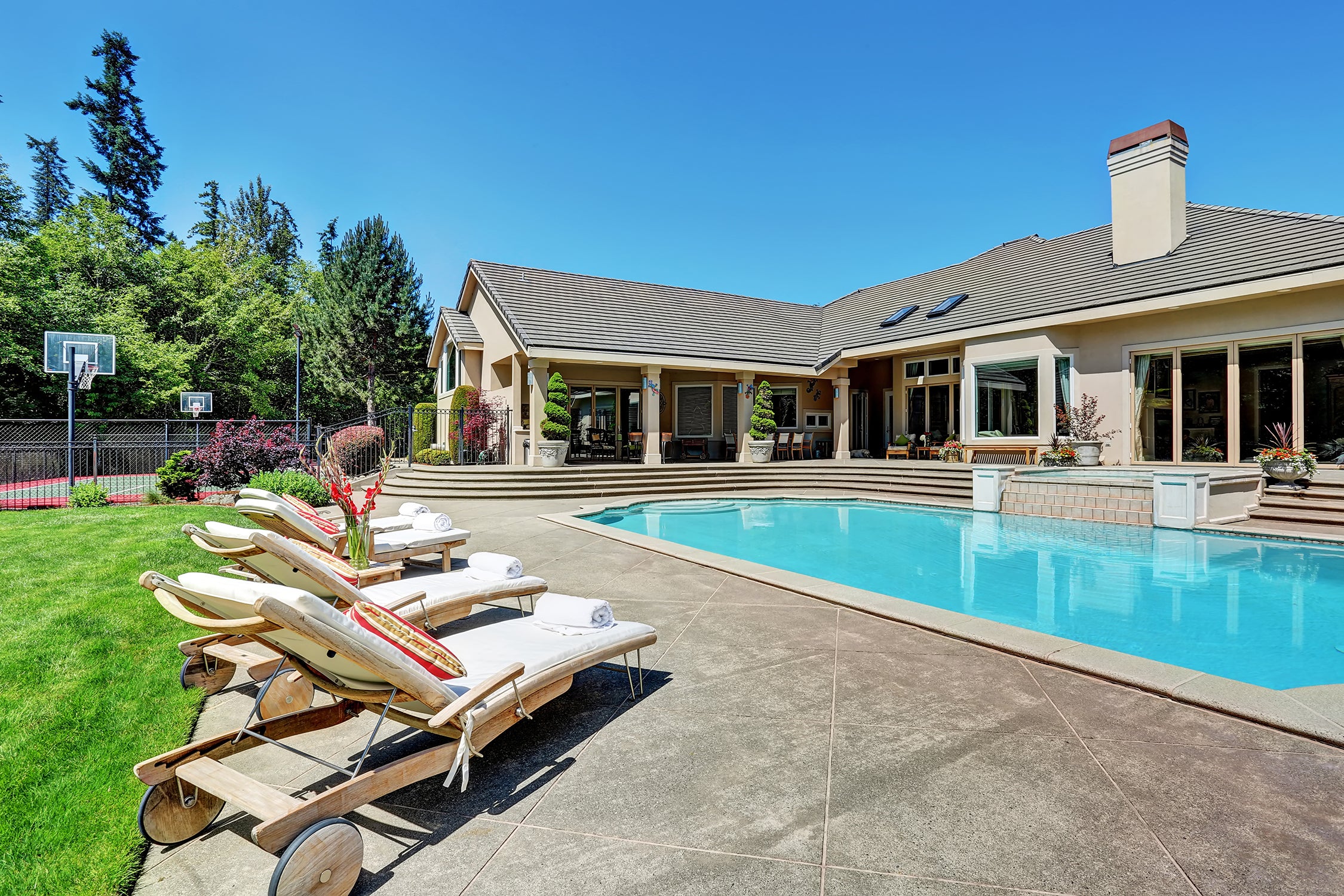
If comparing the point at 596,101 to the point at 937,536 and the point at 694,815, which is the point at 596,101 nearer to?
the point at 937,536

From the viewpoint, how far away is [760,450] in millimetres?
18172

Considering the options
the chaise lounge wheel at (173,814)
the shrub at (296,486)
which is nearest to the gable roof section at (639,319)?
the shrub at (296,486)

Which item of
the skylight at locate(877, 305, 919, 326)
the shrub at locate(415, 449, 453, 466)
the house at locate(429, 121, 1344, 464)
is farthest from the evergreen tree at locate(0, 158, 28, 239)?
the skylight at locate(877, 305, 919, 326)

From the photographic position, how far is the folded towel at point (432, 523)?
6652 millimetres

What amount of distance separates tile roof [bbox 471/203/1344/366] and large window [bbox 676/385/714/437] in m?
1.81

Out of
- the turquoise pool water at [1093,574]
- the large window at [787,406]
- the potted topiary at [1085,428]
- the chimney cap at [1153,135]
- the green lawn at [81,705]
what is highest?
the chimney cap at [1153,135]

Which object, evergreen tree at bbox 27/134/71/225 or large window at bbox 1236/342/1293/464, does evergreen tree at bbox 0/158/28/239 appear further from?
large window at bbox 1236/342/1293/464

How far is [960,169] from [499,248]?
17.3m

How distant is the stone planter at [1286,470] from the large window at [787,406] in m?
11.9

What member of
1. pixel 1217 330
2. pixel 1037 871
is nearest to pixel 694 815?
pixel 1037 871

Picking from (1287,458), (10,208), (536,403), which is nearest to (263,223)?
(10,208)

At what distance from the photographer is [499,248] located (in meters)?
25.1

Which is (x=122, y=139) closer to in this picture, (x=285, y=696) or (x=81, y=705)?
(x=81, y=705)

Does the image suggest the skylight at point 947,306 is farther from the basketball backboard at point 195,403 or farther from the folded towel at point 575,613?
the basketball backboard at point 195,403
